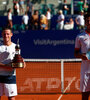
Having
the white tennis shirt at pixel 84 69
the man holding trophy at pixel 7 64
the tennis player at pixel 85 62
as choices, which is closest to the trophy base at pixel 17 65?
the man holding trophy at pixel 7 64

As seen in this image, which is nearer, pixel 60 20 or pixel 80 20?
pixel 80 20

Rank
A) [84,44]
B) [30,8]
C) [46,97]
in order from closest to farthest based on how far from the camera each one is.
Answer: [84,44] → [46,97] → [30,8]

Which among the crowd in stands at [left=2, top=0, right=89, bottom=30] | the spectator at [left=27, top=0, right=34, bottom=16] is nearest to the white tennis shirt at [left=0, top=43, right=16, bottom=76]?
the crowd in stands at [left=2, top=0, right=89, bottom=30]

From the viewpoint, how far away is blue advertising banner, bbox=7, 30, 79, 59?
55.3ft

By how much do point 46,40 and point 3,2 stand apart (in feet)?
39.0

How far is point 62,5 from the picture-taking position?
2712 centimetres

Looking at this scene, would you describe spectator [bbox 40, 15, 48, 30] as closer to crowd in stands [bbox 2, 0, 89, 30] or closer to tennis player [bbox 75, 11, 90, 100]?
crowd in stands [bbox 2, 0, 89, 30]

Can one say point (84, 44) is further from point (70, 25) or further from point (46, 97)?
point (70, 25)

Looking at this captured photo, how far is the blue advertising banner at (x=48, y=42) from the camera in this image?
16.8m

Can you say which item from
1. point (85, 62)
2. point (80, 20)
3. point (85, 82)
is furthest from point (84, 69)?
point (80, 20)

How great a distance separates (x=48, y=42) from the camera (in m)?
17.0

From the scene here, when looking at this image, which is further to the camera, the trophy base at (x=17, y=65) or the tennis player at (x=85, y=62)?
the tennis player at (x=85, y=62)

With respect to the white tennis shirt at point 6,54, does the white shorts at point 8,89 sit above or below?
below

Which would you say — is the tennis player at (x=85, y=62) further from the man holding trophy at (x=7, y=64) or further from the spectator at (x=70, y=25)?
the spectator at (x=70, y=25)
